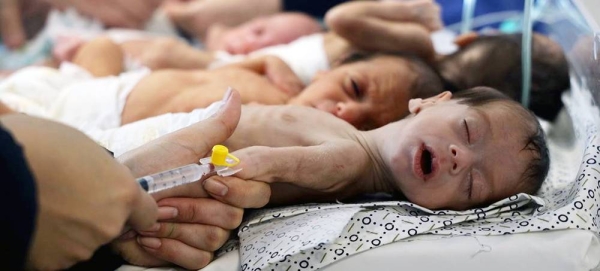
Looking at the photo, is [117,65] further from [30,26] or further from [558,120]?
[558,120]

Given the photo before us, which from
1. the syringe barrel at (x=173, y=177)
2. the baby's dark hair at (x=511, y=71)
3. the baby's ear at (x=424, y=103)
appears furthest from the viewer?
the baby's dark hair at (x=511, y=71)

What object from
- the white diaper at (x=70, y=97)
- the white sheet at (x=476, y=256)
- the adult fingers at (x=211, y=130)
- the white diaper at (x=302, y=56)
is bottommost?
the white diaper at (x=70, y=97)

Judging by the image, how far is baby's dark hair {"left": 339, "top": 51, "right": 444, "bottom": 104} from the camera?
141cm

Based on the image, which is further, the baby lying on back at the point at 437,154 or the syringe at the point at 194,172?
the baby lying on back at the point at 437,154

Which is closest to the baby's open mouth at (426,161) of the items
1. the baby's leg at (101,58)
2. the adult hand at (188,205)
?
the adult hand at (188,205)

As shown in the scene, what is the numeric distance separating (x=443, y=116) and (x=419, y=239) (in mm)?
228

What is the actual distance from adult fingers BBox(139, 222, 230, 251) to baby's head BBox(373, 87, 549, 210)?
1.05 feet

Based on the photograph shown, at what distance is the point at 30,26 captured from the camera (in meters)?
2.11

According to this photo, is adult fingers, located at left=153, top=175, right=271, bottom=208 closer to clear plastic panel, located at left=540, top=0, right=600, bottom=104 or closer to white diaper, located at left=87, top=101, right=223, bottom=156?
white diaper, located at left=87, top=101, right=223, bottom=156

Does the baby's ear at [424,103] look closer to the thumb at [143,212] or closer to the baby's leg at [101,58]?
the thumb at [143,212]

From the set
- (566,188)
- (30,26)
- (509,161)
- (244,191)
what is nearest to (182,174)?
(244,191)

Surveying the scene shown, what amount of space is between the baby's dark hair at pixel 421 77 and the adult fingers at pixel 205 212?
1.98 feet

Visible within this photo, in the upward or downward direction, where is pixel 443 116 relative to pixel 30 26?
upward

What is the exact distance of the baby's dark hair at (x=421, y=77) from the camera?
1.41m
